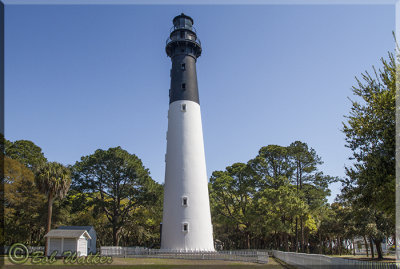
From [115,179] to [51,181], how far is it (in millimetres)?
11184

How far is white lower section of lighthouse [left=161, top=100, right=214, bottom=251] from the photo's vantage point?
27.6 m

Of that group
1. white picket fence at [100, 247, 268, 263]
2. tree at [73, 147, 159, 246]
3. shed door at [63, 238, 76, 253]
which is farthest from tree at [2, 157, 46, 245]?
white picket fence at [100, 247, 268, 263]

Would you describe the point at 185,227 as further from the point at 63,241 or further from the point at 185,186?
the point at 63,241

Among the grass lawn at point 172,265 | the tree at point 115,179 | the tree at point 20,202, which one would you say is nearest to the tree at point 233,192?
the tree at point 115,179

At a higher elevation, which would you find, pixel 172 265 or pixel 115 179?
pixel 115 179

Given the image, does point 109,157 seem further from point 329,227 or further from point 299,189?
point 329,227

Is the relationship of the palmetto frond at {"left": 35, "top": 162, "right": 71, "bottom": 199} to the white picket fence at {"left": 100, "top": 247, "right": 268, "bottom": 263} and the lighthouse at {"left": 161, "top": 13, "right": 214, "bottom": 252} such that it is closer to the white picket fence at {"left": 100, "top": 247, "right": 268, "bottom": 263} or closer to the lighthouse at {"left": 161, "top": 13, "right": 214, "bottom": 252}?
the white picket fence at {"left": 100, "top": 247, "right": 268, "bottom": 263}

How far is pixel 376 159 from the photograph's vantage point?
1360 cm

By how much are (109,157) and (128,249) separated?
1267 cm

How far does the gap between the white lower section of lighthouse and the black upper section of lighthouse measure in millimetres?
1085

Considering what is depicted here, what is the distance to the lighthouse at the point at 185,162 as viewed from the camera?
2772 cm

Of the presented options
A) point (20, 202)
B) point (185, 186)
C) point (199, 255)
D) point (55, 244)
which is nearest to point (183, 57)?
point (185, 186)

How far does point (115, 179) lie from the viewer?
38469 mm

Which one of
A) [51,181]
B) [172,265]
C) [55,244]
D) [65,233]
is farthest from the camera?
[51,181]
